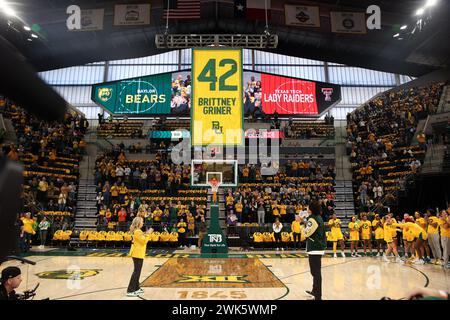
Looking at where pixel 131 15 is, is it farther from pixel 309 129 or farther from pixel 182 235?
pixel 309 129

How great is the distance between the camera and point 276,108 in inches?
1027

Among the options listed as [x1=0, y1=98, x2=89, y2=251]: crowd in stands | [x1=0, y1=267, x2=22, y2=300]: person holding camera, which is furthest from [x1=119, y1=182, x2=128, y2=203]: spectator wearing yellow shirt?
[x1=0, y1=267, x2=22, y2=300]: person holding camera

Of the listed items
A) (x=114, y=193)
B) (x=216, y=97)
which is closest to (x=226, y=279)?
(x=216, y=97)

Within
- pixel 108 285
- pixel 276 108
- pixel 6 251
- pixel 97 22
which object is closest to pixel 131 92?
pixel 97 22

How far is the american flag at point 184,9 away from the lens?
15.0 metres

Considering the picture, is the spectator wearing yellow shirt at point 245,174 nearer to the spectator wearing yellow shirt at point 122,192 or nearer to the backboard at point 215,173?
the backboard at point 215,173

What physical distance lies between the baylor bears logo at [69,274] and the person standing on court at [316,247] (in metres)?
5.92

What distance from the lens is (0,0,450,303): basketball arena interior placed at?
701cm

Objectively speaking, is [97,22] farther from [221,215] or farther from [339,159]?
[339,159]

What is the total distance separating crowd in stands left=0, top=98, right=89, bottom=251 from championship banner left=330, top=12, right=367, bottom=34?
1433 cm

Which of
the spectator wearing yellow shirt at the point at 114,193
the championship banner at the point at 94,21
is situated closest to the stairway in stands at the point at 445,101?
the spectator wearing yellow shirt at the point at 114,193

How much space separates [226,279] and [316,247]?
9.71 ft

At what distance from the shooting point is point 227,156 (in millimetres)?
22016

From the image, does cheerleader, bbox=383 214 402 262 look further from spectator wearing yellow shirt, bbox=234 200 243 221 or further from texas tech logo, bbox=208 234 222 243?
spectator wearing yellow shirt, bbox=234 200 243 221
